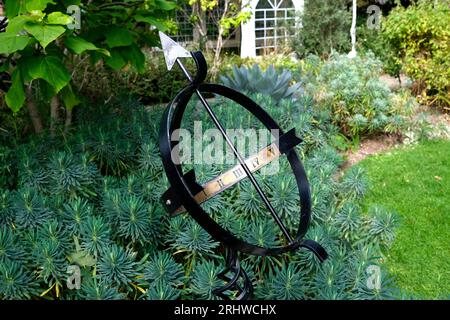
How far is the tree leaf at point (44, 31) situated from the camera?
6.83 ft

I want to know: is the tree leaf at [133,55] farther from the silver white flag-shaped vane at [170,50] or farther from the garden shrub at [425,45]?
the garden shrub at [425,45]

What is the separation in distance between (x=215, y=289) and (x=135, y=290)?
0.45 meters

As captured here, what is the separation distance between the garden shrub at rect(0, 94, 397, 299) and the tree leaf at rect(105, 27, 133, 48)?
0.83 meters

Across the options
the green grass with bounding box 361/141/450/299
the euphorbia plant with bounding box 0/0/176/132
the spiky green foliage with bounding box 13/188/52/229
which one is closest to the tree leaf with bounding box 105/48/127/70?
the euphorbia plant with bounding box 0/0/176/132

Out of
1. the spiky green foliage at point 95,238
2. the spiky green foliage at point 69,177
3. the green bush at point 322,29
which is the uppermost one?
the green bush at point 322,29

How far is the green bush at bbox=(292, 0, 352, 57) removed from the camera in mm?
10570

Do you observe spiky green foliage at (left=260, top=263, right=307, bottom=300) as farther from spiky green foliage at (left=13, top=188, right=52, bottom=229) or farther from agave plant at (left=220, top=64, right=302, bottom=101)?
agave plant at (left=220, top=64, right=302, bottom=101)

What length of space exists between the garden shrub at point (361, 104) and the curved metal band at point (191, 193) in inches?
138

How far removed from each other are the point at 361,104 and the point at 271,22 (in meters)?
7.21

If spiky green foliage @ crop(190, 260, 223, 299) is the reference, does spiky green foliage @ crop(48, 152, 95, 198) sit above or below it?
above

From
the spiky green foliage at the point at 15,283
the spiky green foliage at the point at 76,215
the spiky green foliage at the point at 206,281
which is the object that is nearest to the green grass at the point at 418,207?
the spiky green foliage at the point at 206,281

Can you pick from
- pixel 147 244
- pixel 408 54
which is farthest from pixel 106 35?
pixel 408 54

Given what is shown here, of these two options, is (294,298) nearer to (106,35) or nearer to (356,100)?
(106,35)

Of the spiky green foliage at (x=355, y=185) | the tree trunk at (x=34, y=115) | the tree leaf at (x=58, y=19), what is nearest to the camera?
the tree leaf at (x=58, y=19)
